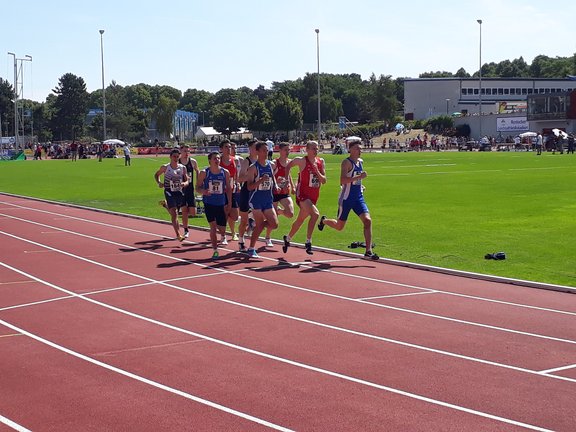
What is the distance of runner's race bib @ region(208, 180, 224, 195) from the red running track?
1466mm

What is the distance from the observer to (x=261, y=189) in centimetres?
1500

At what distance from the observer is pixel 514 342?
9180mm

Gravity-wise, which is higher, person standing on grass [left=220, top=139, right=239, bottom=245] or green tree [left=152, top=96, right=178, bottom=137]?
green tree [left=152, top=96, right=178, bottom=137]

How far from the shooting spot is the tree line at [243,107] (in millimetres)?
127938

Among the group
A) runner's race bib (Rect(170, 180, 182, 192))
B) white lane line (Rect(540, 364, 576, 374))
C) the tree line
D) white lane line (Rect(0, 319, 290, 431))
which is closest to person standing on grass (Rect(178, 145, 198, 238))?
runner's race bib (Rect(170, 180, 182, 192))

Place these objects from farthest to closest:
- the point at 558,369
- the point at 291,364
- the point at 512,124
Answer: the point at 512,124, the point at 291,364, the point at 558,369

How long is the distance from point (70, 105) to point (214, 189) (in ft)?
467

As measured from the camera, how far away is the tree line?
128m

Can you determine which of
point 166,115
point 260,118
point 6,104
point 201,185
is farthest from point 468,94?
point 201,185

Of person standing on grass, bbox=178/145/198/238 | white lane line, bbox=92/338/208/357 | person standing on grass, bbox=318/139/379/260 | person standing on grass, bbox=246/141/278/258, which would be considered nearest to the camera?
white lane line, bbox=92/338/208/357

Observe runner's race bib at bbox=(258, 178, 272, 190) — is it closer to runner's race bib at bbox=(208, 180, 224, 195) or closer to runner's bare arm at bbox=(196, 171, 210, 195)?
runner's race bib at bbox=(208, 180, 224, 195)

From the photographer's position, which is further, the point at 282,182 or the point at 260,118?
the point at 260,118

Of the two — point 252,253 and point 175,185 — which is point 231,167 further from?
point 252,253

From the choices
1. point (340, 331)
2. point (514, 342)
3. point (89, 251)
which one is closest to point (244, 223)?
point (89, 251)
